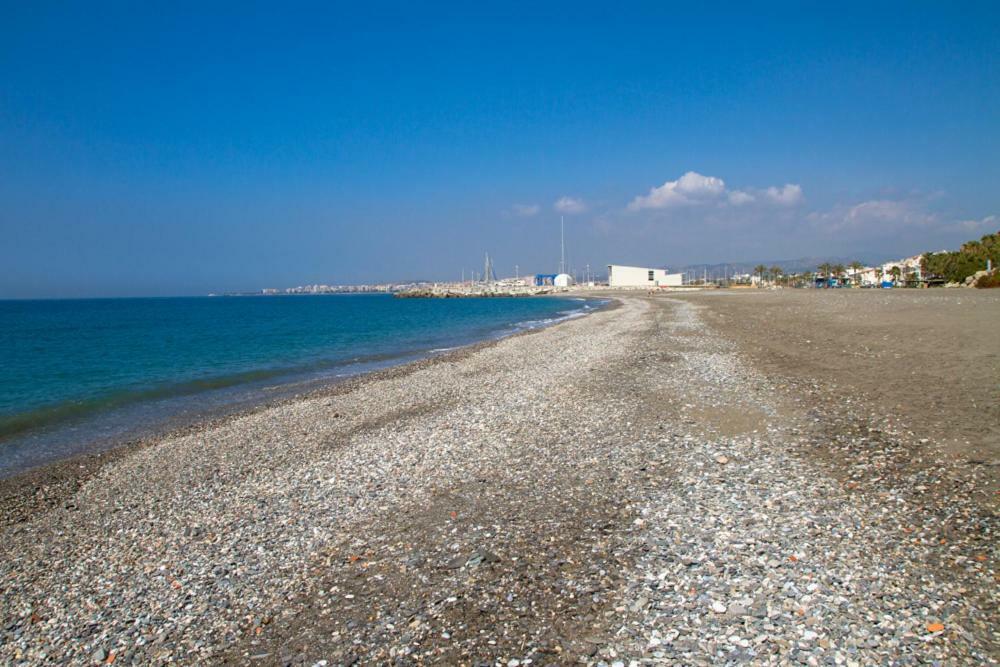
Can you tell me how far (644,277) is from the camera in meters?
174

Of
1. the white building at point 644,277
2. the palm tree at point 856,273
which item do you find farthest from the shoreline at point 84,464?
the white building at point 644,277

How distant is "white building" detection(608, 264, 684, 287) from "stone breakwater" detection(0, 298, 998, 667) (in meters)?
167

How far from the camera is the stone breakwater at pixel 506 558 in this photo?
4801 mm

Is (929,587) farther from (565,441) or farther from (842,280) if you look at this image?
(842,280)

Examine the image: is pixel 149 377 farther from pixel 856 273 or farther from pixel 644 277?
pixel 644 277

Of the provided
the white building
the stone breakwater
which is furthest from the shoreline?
the white building

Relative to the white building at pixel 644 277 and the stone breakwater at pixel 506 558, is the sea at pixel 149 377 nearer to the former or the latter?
the stone breakwater at pixel 506 558

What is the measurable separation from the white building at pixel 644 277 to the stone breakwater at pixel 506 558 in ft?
548

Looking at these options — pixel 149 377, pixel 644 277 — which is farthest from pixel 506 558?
pixel 644 277

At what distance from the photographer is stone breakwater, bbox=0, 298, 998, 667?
4.80m

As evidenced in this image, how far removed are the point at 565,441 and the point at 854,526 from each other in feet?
17.8

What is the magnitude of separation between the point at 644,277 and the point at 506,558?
574 ft

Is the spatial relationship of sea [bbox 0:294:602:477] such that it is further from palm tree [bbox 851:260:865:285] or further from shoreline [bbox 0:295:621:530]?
palm tree [bbox 851:260:865:285]

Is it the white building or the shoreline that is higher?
the white building
